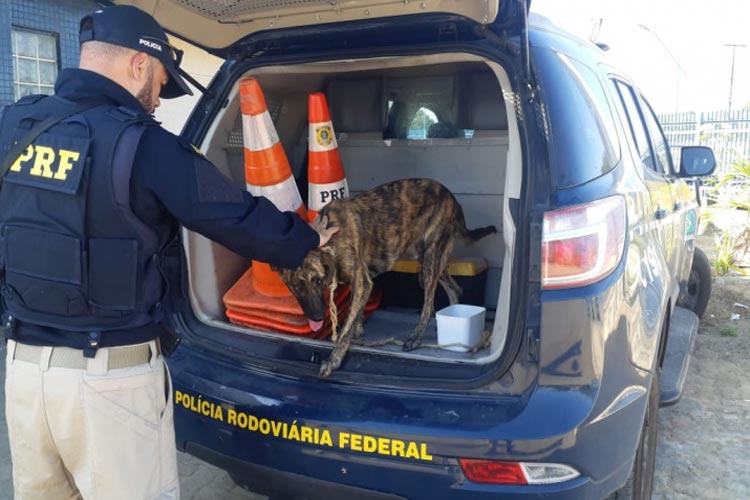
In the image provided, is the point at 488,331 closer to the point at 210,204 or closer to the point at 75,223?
the point at 210,204

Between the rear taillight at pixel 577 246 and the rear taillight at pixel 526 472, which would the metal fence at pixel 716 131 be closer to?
the rear taillight at pixel 577 246

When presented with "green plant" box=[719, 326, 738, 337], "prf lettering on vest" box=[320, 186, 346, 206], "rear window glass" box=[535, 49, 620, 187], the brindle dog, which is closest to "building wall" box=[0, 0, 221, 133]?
"prf lettering on vest" box=[320, 186, 346, 206]

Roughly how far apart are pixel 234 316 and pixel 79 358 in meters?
1.12

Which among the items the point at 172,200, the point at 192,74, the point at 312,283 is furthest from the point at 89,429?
the point at 192,74

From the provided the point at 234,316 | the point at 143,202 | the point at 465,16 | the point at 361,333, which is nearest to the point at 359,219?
the point at 361,333

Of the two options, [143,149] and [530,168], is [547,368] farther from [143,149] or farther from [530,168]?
[143,149]

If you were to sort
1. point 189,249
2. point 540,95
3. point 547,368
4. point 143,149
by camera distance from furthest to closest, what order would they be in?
point 189,249
point 540,95
point 547,368
point 143,149

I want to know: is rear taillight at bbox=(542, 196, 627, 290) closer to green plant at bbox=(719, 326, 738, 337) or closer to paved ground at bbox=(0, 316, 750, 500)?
paved ground at bbox=(0, 316, 750, 500)

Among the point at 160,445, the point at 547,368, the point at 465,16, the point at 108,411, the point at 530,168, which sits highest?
the point at 465,16

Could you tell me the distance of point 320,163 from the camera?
3.55 meters

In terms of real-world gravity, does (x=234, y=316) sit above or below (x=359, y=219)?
below

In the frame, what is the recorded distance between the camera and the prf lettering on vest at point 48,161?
69.7 inches

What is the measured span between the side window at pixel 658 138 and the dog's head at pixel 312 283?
7.47 feet

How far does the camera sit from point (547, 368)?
197cm
